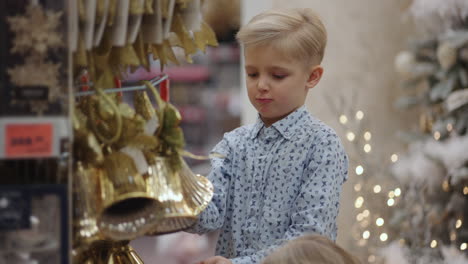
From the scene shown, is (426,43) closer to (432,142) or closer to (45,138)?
(432,142)

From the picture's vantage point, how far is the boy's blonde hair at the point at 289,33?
4.28 ft

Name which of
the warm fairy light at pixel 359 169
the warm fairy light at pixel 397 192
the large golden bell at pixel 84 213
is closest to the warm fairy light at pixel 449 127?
the warm fairy light at pixel 397 192

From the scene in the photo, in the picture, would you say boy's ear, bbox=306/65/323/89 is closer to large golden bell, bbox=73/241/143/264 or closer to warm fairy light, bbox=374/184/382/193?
large golden bell, bbox=73/241/143/264

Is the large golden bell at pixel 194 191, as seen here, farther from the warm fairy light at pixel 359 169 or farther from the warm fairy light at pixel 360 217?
the warm fairy light at pixel 360 217

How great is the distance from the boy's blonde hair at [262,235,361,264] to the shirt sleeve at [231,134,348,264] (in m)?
0.11

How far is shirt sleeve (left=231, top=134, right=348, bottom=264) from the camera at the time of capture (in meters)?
1.26

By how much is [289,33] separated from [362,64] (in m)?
2.96

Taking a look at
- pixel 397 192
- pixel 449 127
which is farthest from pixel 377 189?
pixel 449 127

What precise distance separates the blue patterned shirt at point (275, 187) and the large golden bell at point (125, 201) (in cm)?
28

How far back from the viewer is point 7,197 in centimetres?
87

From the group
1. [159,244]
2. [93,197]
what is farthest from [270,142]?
[159,244]

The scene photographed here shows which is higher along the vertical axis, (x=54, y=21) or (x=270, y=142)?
(x=54, y=21)

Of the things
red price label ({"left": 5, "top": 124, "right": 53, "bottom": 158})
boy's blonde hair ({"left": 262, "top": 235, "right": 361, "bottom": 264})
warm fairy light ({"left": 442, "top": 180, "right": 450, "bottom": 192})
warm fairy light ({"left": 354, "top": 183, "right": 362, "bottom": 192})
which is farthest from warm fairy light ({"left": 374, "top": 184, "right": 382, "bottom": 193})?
red price label ({"left": 5, "top": 124, "right": 53, "bottom": 158})

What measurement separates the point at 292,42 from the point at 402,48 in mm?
3222
